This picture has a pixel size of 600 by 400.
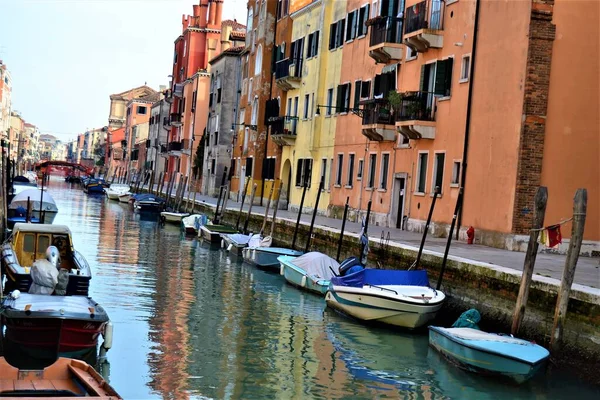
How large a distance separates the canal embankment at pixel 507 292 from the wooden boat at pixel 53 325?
689 cm

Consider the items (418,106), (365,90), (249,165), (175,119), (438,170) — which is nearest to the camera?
(438,170)

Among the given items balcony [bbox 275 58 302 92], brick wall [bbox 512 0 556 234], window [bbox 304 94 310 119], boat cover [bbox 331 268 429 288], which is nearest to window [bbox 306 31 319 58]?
balcony [bbox 275 58 302 92]

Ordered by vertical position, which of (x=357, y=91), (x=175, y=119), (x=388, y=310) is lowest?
(x=388, y=310)

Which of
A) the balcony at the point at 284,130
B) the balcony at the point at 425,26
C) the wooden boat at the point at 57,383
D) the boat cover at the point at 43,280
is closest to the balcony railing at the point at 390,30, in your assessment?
the balcony at the point at 425,26

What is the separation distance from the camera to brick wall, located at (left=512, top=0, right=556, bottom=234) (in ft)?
76.2

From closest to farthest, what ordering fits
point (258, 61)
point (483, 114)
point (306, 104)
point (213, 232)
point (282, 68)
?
1. point (483, 114)
2. point (213, 232)
3. point (306, 104)
4. point (282, 68)
5. point (258, 61)

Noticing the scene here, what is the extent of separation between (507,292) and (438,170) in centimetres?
1215

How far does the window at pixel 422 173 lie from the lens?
29.2 m

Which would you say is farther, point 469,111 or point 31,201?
point 31,201

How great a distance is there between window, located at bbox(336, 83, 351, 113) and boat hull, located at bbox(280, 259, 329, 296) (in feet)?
42.0

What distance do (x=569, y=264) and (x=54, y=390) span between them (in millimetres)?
7938

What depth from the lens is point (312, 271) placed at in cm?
2325

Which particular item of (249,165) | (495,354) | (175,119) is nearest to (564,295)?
(495,354)

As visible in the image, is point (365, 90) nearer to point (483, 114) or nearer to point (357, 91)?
point (357, 91)
